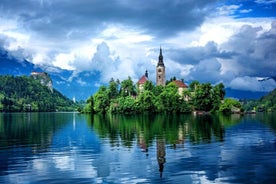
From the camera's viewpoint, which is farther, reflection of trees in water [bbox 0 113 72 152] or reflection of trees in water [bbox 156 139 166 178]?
reflection of trees in water [bbox 0 113 72 152]

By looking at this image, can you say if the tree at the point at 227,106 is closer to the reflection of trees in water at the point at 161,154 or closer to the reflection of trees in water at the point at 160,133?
the reflection of trees in water at the point at 160,133

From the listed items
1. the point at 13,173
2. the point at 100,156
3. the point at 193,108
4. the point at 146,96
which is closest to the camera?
the point at 13,173

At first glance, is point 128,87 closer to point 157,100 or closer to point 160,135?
point 157,100

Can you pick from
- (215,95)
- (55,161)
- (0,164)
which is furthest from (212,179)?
(215,95)

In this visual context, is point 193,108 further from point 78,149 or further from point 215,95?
point 78,149

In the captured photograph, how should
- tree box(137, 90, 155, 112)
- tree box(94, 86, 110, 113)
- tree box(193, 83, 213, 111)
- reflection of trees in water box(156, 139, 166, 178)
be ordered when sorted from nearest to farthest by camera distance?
reflection of trees in water box(156, 139, 166, 178)
tree box(137, 90, 155, 112)
tree box(193, 83, 213, 111)
tree box(94, 86, 110, 113)

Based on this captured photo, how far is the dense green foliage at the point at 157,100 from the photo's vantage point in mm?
177375

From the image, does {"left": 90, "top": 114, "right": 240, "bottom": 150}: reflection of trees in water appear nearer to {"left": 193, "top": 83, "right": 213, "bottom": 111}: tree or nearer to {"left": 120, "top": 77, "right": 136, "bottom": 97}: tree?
{"left": 193, "top": 83, "right": 213, "bottom": 111}: tree

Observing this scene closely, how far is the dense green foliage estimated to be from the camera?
6983 inches

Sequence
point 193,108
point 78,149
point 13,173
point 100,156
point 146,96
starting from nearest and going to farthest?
1. point 13,173
2. point 100,156
3. point 78,149
4. point 146,96
5. point 193,108

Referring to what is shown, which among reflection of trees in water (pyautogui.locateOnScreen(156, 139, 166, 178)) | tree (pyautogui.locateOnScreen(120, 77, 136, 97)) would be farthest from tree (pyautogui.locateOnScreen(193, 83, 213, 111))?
reflection of trees in water (pyautogui.locateOnScreen(156, 139, 166, 178))

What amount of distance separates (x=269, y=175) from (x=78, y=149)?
2228 cm

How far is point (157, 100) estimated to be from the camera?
595 ft

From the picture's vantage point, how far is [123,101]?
18275cm
